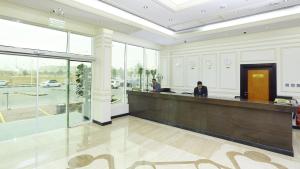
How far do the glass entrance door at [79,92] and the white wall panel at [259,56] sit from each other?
597 cm

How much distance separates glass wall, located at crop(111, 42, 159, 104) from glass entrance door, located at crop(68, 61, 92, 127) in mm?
1057

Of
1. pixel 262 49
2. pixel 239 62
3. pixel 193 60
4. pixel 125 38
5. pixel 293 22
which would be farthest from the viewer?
pixel 193 60

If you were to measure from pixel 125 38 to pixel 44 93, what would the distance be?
12.1 ft

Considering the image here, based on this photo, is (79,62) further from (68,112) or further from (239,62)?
(239,62)

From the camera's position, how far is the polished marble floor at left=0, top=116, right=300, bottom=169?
3.26 metres

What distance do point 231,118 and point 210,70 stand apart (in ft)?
11.1

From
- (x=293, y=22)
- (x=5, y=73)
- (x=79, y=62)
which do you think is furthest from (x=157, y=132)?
(x=293, y=22)

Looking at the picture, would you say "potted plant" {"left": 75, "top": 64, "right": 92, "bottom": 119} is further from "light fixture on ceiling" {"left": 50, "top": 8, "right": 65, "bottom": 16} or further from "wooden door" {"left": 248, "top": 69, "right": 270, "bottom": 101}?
"wooden door" {"left": 248, "top": 69, "right": 270, "bottom": 101}

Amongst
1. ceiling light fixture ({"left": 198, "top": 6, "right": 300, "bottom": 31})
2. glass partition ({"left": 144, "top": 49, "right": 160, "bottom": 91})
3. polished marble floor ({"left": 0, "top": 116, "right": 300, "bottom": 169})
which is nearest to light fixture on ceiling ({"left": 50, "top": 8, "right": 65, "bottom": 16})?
polished marble floor ({"left": 0, "top": 116, "right": 300, "bottom": 169})

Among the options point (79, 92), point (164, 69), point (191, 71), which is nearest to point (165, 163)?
point (79, 92)

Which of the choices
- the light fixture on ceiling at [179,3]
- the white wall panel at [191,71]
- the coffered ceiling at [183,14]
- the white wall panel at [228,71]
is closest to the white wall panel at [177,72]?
the white wall panel at [191,71]

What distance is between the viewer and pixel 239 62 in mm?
6641

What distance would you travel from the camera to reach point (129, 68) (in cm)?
757

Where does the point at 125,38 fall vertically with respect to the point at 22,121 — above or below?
above
